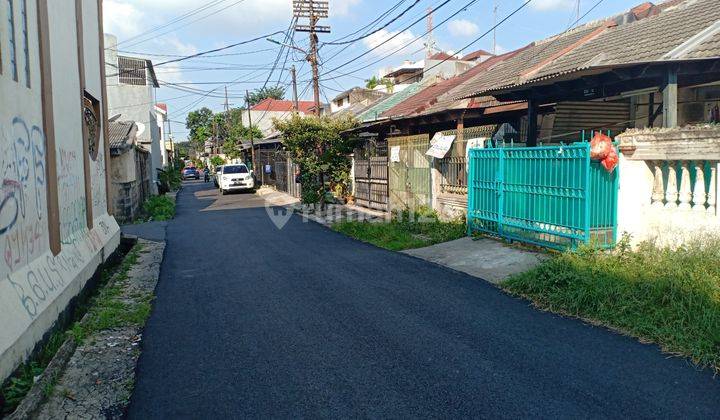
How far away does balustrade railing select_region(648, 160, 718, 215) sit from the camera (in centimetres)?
655

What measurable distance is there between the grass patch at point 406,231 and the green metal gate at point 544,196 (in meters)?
0.80

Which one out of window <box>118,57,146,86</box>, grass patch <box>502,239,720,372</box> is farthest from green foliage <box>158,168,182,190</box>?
grass patch <box>502,239,720,372</box>

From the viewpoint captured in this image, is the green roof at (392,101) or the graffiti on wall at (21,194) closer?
the graffiti on wall at (21,194)

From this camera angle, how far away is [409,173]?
15.4m

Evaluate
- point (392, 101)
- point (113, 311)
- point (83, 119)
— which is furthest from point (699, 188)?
point (392, 101)

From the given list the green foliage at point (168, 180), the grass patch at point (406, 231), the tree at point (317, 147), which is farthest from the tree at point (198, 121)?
the grass patch at point (406, 231)

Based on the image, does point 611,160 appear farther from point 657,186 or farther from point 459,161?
point 459,161

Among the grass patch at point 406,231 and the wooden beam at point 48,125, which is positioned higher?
the wooden beam at point 48,125

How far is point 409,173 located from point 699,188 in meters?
9.16

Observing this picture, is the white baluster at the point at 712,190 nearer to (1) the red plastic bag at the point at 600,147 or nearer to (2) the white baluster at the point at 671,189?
(2) the white baluster at the point at 671,189

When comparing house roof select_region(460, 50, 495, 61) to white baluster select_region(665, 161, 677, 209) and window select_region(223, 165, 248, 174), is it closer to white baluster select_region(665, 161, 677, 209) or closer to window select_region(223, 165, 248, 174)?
window select_region(223, 165, 248, 174)

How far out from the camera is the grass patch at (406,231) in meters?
11.5

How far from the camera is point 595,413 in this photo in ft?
12.3

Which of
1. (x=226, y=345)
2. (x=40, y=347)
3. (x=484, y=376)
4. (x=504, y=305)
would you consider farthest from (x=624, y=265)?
(x=40, y=347)
